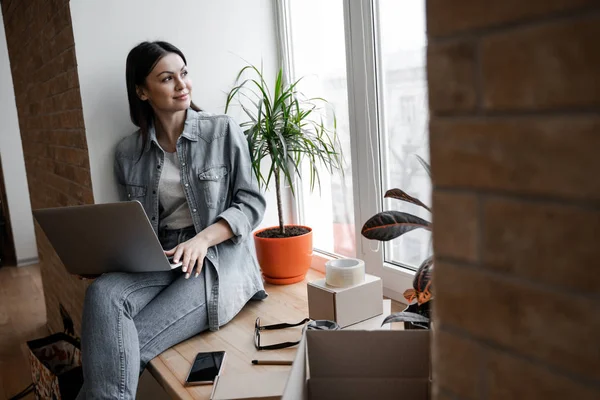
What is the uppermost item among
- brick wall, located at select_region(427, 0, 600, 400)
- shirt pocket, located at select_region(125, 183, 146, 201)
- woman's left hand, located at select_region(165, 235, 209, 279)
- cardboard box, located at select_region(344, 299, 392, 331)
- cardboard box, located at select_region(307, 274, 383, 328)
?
brick wall, located at select_region(427, 0, 600, 400)

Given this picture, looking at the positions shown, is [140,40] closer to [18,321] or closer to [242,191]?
[242,191]

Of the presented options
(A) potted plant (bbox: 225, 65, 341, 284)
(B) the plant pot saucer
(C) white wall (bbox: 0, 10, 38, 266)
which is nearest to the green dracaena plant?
(A) potted plant (bbox: 225, 65, 341, 284)

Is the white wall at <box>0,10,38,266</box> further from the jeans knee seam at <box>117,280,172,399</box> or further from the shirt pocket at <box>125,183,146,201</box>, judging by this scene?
the jeans knee seam at <box>117,280,172,399</box>

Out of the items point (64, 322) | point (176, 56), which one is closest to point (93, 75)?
point (176, 56)

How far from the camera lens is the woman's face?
201cm

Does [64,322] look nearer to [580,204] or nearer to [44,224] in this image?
[44,224]

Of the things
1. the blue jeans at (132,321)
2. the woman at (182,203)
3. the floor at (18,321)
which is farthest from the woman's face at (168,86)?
the floor at (18,321)

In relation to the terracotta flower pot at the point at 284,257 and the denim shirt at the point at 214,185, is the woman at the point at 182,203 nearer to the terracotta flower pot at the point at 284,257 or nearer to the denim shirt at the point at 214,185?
the denim shirt at the point at 214,185

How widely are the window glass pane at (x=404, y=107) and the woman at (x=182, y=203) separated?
57 centimetres

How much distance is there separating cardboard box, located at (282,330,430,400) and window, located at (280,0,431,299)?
2.27 feet

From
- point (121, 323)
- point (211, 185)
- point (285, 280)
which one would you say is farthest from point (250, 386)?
point (285, 280)

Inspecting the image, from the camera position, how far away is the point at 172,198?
2090 mm

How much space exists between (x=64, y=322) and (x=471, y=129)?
2.93 metres

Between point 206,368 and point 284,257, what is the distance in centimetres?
80
